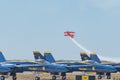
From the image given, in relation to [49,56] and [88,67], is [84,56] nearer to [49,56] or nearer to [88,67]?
[49,56]

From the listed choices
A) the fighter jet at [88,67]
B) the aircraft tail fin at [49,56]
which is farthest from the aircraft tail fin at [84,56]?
the aircraft tail fin at [49,56]

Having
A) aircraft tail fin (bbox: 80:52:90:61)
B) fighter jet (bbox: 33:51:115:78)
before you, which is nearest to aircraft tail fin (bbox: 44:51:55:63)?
fighter jet (bbox: 33:51:115:78)

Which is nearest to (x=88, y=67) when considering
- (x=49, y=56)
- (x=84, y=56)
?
(x=84, y=56)

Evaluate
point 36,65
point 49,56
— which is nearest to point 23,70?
point 36,65

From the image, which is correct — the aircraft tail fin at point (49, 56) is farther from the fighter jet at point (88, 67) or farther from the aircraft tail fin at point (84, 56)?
the aircraft tail fin at point (84, 56)

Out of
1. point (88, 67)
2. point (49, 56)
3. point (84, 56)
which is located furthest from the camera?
point (84, 56)

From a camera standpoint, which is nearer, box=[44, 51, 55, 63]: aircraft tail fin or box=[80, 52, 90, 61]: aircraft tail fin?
box=[44, 51, 55, 63]: aircraft tail fin

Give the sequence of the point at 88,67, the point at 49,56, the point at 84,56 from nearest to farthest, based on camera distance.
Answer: the point at 88,67 → the point at 49,56 → the point at 84,56

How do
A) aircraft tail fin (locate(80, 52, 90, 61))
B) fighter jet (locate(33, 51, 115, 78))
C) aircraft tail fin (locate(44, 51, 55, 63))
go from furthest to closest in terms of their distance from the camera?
aircraft tail fin (locate(80, 52, 90, 61)) → aircraft tail fin (locate(44, 51, 55, 63)) → fighter jet (locate(33, 51, 115, 78))

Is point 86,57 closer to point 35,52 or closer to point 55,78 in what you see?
point 35,52

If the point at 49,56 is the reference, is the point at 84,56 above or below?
below

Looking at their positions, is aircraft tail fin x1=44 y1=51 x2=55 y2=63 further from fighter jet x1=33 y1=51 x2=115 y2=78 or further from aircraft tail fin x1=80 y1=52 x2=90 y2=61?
aircraft tail fin x1=80 y1=52 x2=90 y2=61

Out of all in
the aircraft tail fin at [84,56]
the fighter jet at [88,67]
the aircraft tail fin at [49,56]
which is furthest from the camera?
the aircraft tail fin at [84,56]

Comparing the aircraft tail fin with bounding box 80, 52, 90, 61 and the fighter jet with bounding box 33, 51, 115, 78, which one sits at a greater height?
the aircraft tail fin with bounding box 80, 52, 90, 61
